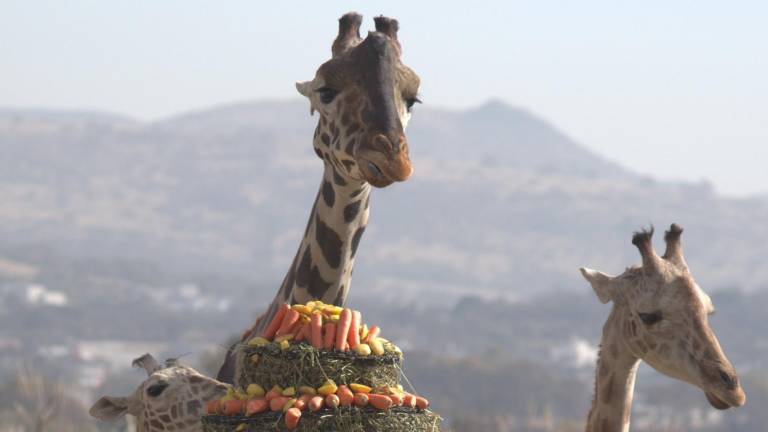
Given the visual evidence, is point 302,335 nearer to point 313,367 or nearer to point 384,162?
point 313,367

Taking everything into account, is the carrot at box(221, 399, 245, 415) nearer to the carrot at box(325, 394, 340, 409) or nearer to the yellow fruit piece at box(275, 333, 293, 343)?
the yellow fruit piece at box(275, 333, 293, 343)

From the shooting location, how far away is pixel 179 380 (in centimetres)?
1263

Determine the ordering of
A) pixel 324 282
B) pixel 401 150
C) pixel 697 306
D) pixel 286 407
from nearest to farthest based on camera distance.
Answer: pixel 286 407 < pixel 401 150 < pixel 697 306 < pixel 324 282

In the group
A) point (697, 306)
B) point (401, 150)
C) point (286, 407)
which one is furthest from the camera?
point (697, 306)

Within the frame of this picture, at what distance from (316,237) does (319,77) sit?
123 centimetres

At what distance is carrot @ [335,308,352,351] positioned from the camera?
10812 mm

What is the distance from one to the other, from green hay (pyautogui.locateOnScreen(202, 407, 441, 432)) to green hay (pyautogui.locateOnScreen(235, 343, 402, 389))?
241 millimetres

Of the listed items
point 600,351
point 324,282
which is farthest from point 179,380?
point 600,351

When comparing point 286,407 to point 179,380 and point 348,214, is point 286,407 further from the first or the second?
point 348,214

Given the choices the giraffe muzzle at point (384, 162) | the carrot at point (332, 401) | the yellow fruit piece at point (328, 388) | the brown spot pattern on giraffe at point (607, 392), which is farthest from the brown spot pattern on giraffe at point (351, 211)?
the carrot at point (332, 401)

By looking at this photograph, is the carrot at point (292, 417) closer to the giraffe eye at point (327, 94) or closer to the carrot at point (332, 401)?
the carrot at point (332, 401)

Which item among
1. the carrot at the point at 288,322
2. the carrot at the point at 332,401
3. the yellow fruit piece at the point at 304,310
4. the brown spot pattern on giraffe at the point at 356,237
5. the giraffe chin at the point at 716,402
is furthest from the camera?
the brown spot pattern on giraffe at the point at 356,237

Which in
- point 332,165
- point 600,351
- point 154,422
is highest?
point 332,165

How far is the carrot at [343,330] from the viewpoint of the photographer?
426 inches
